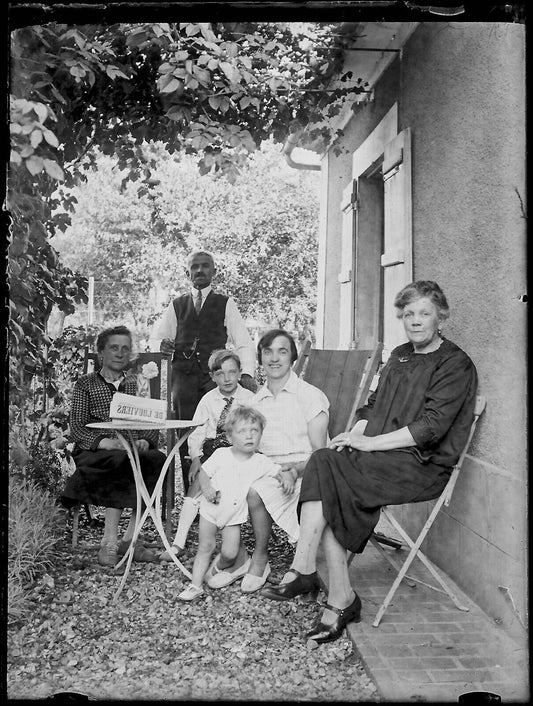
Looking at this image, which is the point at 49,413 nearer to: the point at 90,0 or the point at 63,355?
the point at 63,355

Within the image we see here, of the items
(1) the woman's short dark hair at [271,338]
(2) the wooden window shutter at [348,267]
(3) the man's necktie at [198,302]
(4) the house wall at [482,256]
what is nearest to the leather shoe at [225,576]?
(4) the house wall at [482,256]

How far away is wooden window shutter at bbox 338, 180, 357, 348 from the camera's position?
18.7ft

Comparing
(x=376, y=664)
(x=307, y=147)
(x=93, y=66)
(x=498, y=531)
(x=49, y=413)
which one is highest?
(x=307, y=147)

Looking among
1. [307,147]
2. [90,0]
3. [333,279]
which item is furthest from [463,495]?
[307,147]

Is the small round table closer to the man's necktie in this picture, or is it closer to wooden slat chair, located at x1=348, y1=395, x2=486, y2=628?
wooden slat chair, located at x1=348, y1=395, x2=486, y2=628

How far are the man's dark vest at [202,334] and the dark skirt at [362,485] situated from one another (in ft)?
6.56

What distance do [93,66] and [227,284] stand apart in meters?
5.34

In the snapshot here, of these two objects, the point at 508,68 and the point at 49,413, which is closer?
the point at 508,68

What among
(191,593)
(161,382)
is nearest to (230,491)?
(191,593)

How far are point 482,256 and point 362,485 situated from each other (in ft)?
3.96

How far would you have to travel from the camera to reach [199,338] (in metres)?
4.87

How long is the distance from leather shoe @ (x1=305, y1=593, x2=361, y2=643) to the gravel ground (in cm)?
4

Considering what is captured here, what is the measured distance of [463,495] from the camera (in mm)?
3279

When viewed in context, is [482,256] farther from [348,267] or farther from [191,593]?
[348,267]
